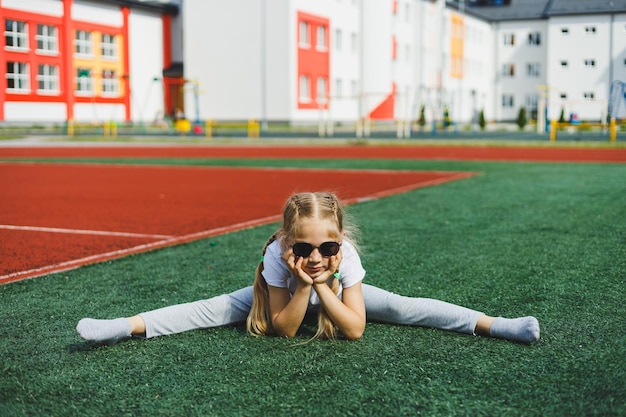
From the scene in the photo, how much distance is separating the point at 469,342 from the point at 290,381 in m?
0.95

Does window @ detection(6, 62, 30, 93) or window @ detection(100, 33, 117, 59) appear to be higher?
window @ detection(100, 33, 117, 59)

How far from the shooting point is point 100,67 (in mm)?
45969

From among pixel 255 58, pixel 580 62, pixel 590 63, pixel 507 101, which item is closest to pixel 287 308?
pixel 590 63

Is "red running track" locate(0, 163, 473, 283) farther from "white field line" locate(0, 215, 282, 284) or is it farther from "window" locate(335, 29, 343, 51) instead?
"window" locate(335, 29, 343, 51)

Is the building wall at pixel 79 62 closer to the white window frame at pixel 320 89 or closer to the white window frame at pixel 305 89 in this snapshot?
the white window frame at pixel 305 89

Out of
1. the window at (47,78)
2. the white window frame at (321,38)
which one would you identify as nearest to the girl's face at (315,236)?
the window at (47,78)

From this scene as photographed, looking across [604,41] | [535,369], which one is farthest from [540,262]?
[604,41]

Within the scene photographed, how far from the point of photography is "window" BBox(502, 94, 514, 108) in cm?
5427

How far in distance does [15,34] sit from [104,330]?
4001cm

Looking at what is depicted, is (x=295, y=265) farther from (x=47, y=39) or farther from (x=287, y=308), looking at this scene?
(x=47, y=39)

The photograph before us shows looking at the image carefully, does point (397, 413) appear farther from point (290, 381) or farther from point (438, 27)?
point (438, 27)

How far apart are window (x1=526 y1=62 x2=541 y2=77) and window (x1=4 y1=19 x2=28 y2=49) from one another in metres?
23.7

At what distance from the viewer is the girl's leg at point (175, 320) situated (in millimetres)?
3514

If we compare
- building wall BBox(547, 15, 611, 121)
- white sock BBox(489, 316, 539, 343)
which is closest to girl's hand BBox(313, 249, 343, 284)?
white sock BBox(489, 316, 539, 343)
